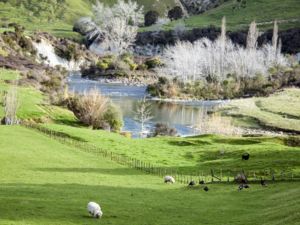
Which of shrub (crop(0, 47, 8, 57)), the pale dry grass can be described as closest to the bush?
the pale dry grass

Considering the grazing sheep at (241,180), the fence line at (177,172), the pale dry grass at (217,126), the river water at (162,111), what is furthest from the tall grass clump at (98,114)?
the grazing sheep at (241,180)

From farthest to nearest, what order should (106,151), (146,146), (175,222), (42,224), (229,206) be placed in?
(146,146) < (106,151) < (229,206) < (175,222) < (42,224)

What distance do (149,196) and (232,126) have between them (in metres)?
63.7

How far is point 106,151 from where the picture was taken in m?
63.1

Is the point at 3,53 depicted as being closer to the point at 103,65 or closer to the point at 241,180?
the point at 103,65

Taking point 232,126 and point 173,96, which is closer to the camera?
point 232,126

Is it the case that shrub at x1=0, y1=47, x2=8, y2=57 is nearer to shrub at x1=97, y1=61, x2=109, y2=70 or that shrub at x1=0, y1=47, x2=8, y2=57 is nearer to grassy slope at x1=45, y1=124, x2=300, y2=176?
shrub at x1=97, y1=61, x2=109, y2=70

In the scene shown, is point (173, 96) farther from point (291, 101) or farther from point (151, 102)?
point (291, 101)

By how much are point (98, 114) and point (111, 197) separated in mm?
55271

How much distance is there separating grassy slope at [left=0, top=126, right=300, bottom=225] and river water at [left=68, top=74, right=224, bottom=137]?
42170 millimetres

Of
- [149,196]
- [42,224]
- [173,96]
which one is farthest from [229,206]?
[173,96]

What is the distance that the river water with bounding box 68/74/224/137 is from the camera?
9938cm

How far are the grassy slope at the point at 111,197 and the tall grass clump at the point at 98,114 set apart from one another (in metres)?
34.9

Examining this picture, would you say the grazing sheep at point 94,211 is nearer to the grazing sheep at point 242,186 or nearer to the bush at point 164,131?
the grazing sheep at point 242,186
